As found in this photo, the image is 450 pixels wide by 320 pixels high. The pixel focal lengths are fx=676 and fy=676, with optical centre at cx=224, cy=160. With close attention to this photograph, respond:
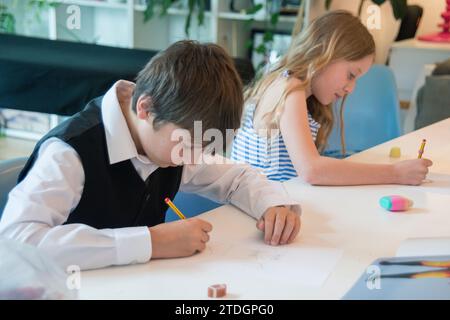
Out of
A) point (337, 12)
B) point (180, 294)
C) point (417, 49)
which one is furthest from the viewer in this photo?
point (417, 49)

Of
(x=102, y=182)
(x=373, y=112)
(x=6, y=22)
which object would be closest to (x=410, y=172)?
(x=102, y=182)

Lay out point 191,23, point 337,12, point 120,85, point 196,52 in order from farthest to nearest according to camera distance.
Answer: point 191,23
point 337,12
point 120,85
point 196,52

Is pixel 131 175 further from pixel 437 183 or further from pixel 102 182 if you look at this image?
pixel 437 183

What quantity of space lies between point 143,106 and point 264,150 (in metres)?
0.73

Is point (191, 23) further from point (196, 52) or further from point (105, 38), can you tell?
point (196, 52)

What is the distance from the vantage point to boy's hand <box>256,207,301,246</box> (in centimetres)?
110

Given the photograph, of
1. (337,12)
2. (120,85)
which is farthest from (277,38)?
(120,85)

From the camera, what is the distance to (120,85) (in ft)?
4.03

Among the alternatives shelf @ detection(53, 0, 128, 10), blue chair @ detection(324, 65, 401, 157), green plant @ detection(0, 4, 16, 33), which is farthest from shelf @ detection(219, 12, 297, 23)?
blue chair @ detection(324, 65, 401, 157)

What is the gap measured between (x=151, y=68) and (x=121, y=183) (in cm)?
22

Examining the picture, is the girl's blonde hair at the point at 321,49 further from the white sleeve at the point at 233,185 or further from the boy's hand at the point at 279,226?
the boy's hand at the point at 279,226

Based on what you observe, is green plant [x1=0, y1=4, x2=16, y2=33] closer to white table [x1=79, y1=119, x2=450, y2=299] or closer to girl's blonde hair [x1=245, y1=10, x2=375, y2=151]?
girl's blonde hair [x1=245, y1=10, x2=375, y2=151]

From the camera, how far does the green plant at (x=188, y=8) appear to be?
402 centimetres

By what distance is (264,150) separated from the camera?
5.96 feet
